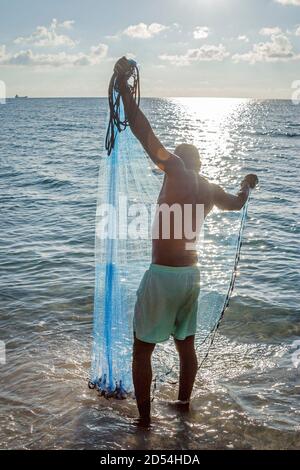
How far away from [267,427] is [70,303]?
399 centimetres

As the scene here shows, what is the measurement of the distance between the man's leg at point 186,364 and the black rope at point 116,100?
6.35 feet

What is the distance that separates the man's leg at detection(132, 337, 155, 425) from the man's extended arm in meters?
1.48

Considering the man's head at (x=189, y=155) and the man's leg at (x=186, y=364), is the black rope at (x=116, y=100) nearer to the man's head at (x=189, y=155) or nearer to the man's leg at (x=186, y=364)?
the man's head at (x=189, y=155)

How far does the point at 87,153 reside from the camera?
33.3 metres

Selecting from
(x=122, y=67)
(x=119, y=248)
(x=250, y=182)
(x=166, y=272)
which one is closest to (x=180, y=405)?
(x=166, y=272)

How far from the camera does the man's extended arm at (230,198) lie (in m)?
4.58

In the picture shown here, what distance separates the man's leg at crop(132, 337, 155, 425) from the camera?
4355 millimetres

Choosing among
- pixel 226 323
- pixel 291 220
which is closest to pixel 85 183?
pixel 291 220

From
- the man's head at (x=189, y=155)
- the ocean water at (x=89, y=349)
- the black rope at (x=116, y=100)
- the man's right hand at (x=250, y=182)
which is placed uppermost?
the black rope at (x=116, y=100)

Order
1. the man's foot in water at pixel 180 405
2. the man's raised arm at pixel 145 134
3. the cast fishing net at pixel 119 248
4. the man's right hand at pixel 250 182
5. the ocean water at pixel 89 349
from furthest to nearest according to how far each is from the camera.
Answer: the man's right hand at pixel 250 182 < the man's foot in water at pixel 180 405 < the cast fishing net at pixel 119 248 < the ocean water at pixel 89 349 < the man's raised arm at pixel 145 134

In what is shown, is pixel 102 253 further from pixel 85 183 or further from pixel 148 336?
pixel 85 183

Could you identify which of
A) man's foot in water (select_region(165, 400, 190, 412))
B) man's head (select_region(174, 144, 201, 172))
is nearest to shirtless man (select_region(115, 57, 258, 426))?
man's head (select_region(174, 144, 201, 172))

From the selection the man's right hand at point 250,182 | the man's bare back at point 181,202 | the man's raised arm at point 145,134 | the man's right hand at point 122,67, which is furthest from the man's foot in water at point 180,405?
the man's right hand at point 122,67
